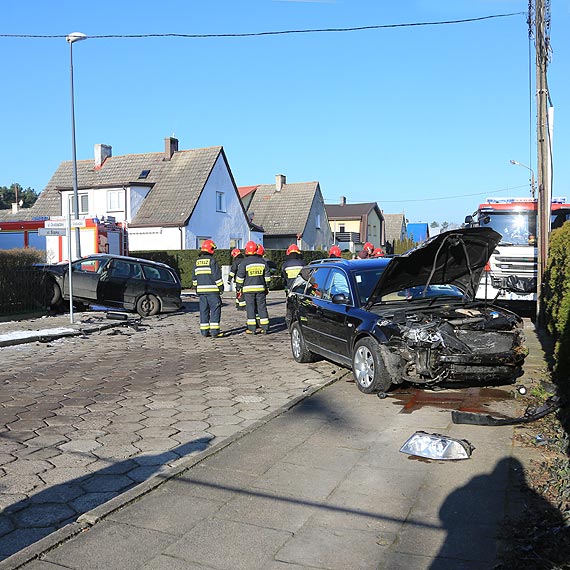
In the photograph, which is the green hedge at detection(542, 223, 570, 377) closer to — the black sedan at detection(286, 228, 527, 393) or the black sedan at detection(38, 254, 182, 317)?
the black sedan at detection(286, 228, 527, 393)

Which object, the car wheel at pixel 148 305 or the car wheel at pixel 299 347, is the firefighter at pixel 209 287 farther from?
the car wheel at pixel 148 305

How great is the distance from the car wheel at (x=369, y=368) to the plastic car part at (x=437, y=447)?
1718mm

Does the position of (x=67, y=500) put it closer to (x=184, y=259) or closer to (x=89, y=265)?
(x=89, y=265)

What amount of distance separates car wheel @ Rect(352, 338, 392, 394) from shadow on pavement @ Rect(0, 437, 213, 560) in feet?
8.51

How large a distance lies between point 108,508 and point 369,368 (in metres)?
4.04

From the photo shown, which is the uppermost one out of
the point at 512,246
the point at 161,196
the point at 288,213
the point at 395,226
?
the point at 161,196

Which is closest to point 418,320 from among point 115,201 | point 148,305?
point 148,305

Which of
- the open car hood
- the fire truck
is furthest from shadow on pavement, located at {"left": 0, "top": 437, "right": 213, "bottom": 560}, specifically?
the fire truck

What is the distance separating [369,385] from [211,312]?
251 inches

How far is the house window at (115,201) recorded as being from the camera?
37.5 metres

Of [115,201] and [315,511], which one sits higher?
[115,201]

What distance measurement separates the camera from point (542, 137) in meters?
14.0

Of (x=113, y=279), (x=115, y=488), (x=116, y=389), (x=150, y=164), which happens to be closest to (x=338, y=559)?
(x=115, y=488)

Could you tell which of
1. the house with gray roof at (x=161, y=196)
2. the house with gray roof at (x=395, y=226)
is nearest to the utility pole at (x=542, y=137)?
the house with gray roof at (x=161, y=196)
